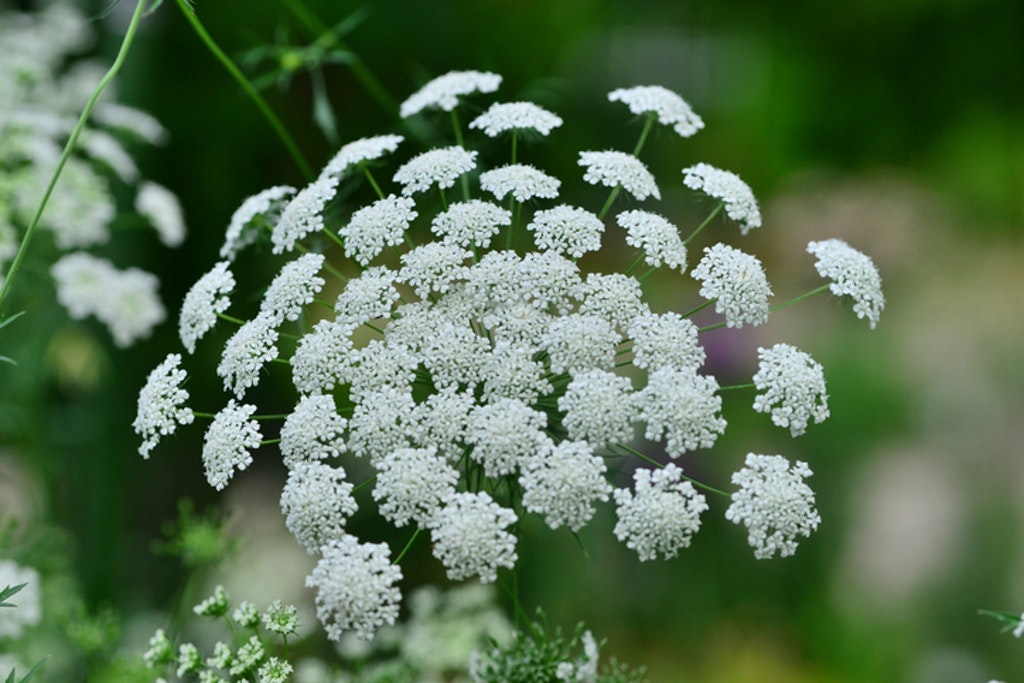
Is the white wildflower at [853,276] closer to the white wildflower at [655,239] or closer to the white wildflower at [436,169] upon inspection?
the white wildflower at [655,239]

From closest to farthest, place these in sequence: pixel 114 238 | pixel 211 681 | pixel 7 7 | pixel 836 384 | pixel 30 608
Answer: pixel 211 681
pixel 30 608
pixel 114 238
pixel 7 7
pixel 836 384

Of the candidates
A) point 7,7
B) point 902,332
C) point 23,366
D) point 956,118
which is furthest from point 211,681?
point 956,118

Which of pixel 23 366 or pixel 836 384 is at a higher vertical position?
pixel 23 366

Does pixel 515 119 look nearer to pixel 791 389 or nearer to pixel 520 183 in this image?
pixel 520 183

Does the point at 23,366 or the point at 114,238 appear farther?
the point at 114,238

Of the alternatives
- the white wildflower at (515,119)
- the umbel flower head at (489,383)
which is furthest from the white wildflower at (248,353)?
the white wildflower at (515,119)

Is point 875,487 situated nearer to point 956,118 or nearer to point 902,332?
point 902,332

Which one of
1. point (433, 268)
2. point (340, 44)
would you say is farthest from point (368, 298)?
point (340, 44)
